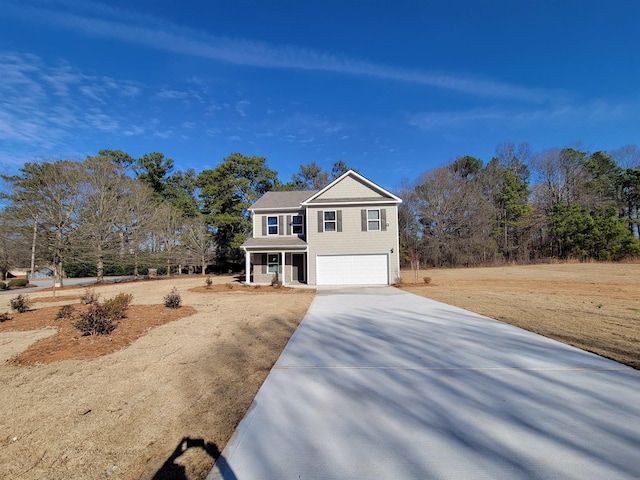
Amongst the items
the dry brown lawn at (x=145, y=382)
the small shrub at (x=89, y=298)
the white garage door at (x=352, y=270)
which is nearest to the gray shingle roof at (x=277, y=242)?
the white garage door at (x=352, y=270)

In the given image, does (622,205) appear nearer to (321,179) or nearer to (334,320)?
(321,179)

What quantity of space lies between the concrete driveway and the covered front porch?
1229 cm

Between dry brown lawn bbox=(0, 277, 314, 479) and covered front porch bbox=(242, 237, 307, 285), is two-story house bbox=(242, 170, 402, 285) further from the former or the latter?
dry brown lawn bbox=(0, 277, 314, 479)

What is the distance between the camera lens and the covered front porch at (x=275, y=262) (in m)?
17.3

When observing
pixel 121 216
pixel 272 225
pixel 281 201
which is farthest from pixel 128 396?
pixel 121 216

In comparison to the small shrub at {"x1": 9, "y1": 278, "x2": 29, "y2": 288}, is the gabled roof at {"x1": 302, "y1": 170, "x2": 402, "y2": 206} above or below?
above

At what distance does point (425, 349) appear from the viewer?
4953 mm

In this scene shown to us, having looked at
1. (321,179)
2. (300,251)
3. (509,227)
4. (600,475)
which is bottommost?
(600,475)

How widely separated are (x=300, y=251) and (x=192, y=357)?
1248cm

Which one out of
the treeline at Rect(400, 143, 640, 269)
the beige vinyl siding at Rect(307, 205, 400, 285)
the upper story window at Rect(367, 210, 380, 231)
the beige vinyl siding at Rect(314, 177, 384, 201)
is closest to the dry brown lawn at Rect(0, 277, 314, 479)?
the beige vinyl siding at Rect(307, 205, 400, 285)

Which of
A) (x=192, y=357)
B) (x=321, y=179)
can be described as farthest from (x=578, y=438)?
(x=321, y=179)

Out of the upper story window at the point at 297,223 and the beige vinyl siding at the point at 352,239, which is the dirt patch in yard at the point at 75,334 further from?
the upper story window at the point at 297,223

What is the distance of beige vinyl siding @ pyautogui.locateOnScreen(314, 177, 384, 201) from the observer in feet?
56.7

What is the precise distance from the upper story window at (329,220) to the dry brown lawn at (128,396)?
34.4 feet
